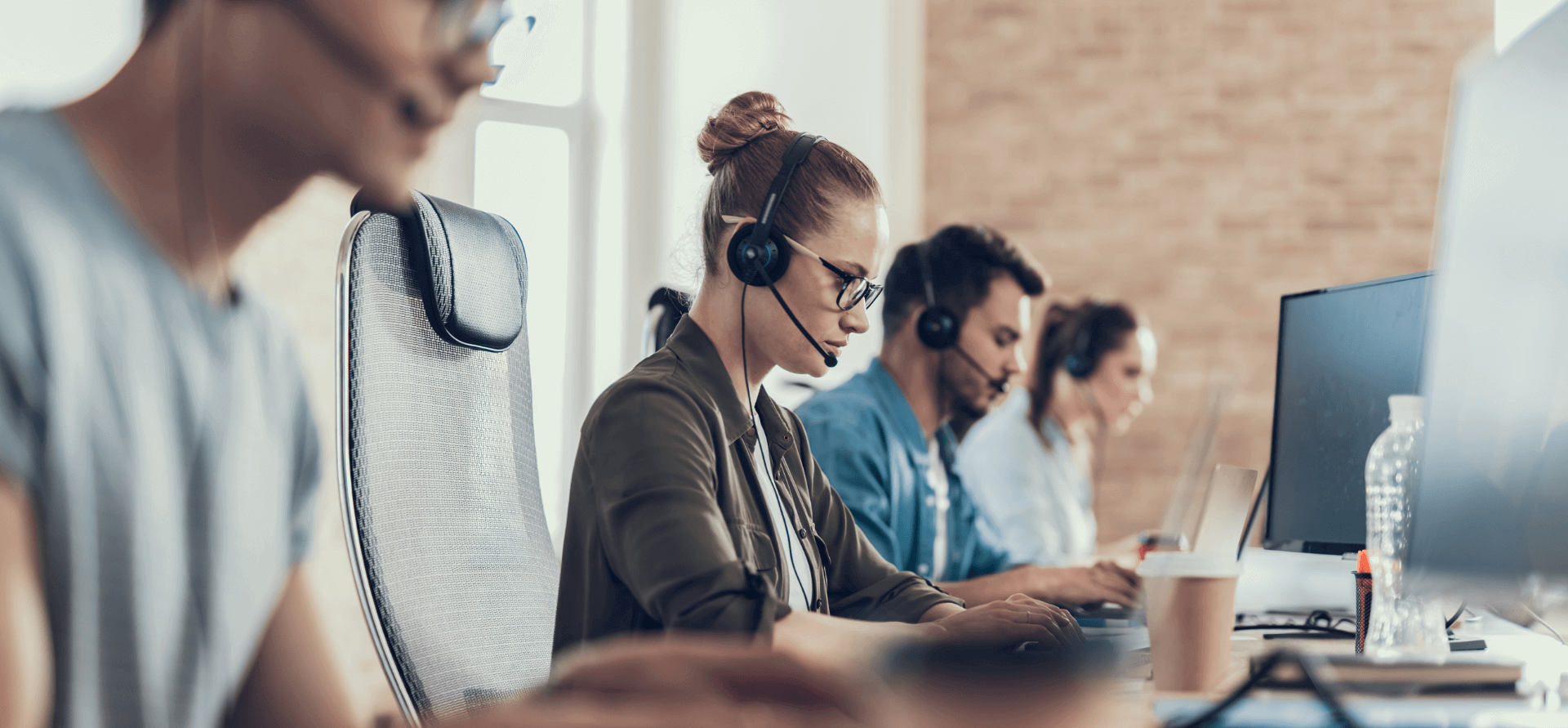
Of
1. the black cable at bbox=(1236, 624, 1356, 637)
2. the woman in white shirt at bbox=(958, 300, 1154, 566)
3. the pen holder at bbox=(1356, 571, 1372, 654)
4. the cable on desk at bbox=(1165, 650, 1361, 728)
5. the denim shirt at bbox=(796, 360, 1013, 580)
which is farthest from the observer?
the woman in white shirt at bbox=(958, 300, 1154, 566)

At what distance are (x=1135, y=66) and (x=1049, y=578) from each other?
3.18m

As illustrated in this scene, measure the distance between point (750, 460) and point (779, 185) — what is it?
30cm

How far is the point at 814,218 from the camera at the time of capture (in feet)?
3.90

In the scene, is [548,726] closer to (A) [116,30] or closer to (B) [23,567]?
(B) [23,567]

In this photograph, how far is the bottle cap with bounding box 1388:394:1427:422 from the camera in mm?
1053

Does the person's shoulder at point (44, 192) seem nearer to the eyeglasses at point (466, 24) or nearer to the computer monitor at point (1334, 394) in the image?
the eyeglasses at point (466, 24)

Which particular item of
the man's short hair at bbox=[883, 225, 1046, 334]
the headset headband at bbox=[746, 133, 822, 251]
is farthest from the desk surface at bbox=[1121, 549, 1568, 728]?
the man's short hair at bbox=[883, 225, 1046, 334]

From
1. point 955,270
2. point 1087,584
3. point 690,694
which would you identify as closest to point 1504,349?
point 690,694

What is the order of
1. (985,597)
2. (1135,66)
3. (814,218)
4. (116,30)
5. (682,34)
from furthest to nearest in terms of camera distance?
(1135,66), (682,34), (985,597), (814,218), (116,30)

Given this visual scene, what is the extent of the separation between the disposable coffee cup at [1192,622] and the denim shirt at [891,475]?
0.73m

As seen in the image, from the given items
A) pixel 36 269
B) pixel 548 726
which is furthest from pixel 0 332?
pixel 548 726

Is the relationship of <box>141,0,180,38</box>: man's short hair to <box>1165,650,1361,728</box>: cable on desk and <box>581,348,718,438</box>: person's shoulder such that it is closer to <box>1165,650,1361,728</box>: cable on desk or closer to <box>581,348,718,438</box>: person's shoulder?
<box>581,348,718,438</box>: person's shoulder

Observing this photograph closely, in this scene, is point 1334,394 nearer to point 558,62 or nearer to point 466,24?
point 466,24

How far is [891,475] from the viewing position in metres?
1.86
